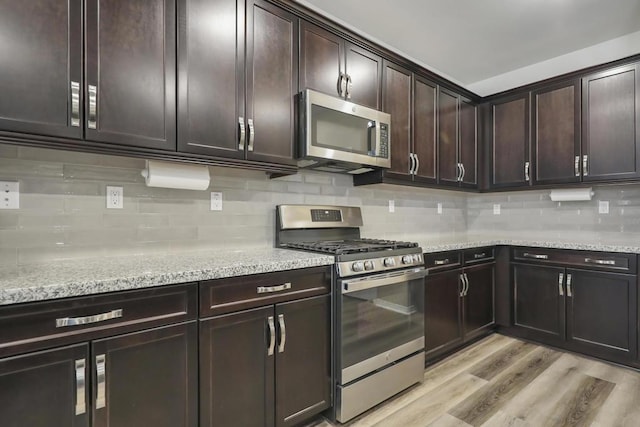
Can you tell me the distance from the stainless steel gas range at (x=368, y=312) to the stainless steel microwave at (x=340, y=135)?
45cm

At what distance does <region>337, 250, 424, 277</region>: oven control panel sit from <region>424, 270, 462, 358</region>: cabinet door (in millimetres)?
360

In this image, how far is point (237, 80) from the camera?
1.79 meters

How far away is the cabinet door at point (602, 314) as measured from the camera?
2.55m

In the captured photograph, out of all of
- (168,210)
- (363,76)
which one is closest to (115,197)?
(168,210)

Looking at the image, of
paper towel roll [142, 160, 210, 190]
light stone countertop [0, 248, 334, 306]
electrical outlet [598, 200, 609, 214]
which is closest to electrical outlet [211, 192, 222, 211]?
paper towel roll [142, 160, 210, 190]

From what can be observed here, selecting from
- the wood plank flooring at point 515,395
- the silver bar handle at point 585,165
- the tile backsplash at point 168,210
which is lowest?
the wood plank flooring at point 515,395

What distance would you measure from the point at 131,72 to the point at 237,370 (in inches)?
55.5

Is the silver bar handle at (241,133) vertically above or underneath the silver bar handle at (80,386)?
above

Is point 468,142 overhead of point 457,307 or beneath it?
overhead

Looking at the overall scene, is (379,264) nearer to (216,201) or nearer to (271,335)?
(271,335)

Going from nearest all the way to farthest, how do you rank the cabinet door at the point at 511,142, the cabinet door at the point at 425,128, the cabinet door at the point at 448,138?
the cabinet door at the point at 425,128 → the cabinet door at the point at 448,138 → the cabinet door at the point at 511,142

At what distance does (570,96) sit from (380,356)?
9.43 feet

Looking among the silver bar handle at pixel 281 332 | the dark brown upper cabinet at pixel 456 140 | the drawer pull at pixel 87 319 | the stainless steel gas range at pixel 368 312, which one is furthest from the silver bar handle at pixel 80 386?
the dark brown upper cabinet at pixel 456 140

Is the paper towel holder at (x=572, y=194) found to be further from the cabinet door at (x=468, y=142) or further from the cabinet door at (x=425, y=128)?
the cabinet door at (x=425, y=128)
